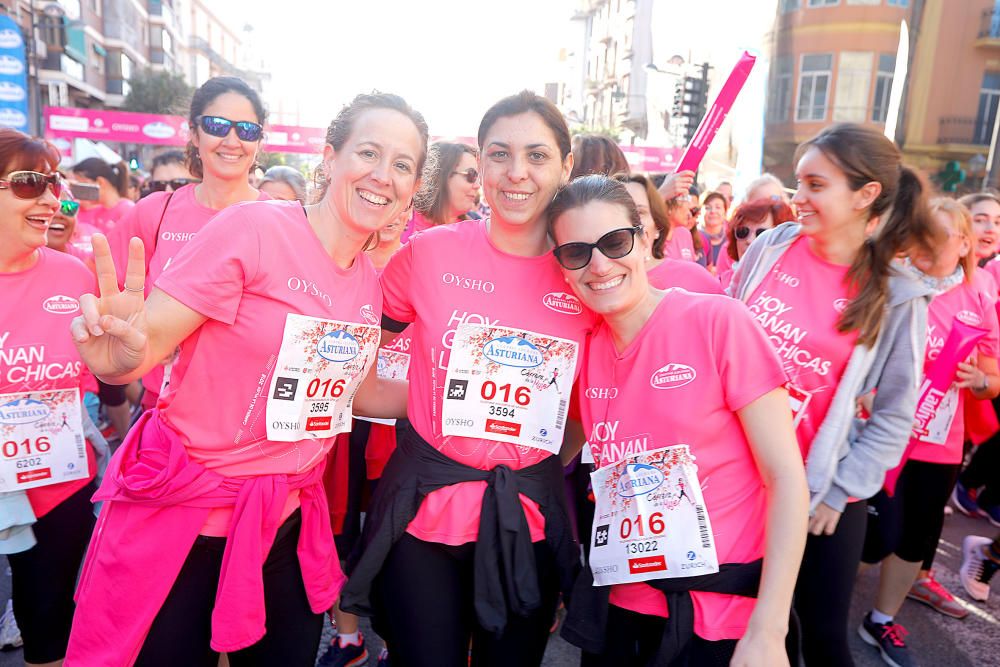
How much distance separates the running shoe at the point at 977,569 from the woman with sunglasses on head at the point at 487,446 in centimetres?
313

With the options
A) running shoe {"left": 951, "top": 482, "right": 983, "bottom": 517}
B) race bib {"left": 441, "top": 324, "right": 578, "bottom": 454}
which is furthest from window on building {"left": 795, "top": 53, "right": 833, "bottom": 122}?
race bib {"left": 441, "top": 324, "right": 578, "bottom": 454}

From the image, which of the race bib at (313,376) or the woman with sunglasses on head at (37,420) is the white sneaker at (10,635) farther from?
the race bib at (313,376)

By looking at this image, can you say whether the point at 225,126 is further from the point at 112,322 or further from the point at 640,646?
the point at 640,646

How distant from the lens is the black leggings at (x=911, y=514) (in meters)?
3.21

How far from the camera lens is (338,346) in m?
1.91

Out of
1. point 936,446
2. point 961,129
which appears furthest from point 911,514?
point 961,129

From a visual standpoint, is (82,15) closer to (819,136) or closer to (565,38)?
(565,38)

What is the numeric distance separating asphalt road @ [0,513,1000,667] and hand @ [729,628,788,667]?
6.22ft

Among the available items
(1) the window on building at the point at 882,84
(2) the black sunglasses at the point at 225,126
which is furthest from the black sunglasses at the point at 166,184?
(1) the window on building at the point at 882,84

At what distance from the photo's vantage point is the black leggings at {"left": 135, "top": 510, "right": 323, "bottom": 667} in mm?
1815

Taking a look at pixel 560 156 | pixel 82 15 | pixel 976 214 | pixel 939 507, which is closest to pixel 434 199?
pixel 560 156

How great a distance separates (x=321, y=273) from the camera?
190 centimetres

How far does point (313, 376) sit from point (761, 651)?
1.32 m

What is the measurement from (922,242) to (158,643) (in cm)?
276
